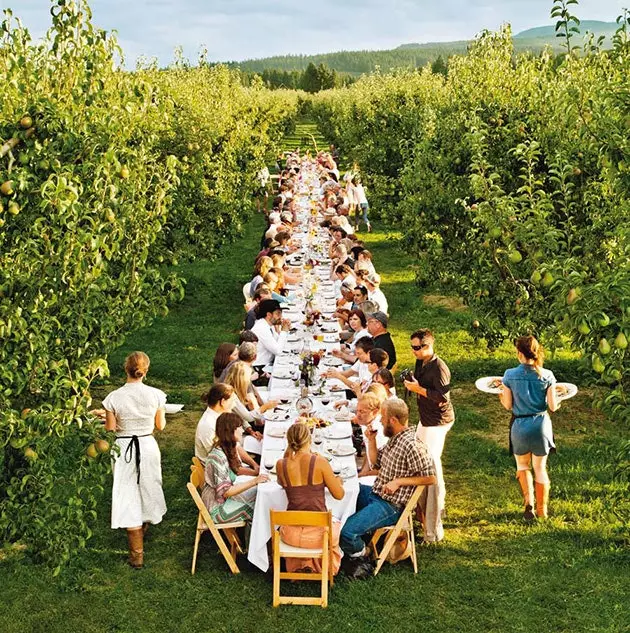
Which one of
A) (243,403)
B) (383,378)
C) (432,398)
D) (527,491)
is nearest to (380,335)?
(383,378)

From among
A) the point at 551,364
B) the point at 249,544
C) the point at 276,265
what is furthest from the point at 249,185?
the point at 249,544

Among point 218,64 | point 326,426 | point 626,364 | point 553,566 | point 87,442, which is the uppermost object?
point 218,64

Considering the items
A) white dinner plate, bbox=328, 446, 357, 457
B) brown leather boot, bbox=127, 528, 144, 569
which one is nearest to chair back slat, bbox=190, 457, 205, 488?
brown leather boot, bbox=127, 528, 144, 569

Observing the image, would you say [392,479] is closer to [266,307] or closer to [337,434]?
[337,434]

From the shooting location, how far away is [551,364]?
14.2 meters

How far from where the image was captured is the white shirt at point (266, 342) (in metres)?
11.6

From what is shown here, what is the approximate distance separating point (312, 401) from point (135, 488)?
2.52 metres

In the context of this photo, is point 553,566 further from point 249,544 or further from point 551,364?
point 551,364

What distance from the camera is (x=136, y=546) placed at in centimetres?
816

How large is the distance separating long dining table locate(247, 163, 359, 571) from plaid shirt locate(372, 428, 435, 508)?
0.29 meters

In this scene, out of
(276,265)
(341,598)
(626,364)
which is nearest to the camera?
(626,364)

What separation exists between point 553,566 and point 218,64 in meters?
22.2

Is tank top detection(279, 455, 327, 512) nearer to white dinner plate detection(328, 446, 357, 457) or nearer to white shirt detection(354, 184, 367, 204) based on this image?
white dinner plate detection(328, 446, 357, 457)

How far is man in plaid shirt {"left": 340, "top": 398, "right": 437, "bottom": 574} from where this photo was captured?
309 inches
